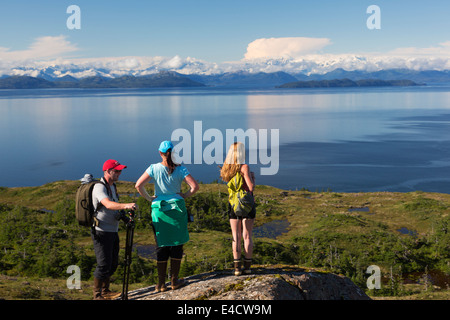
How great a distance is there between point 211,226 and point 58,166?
60.3 metres

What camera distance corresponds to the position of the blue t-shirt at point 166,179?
8094 mm

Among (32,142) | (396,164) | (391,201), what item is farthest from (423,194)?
(32,142)

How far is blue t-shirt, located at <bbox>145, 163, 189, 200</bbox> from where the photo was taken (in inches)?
319

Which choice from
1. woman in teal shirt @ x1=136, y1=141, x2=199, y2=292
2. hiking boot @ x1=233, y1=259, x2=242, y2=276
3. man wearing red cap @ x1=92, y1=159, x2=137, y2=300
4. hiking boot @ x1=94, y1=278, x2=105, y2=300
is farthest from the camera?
hiking boot @ x1=233, y1=259, x2=242, y2=276

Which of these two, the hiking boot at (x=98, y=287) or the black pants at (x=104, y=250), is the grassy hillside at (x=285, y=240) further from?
the black pants at (x=104, y=250)

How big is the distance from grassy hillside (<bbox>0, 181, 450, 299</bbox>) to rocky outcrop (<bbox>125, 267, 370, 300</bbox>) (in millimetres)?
6164

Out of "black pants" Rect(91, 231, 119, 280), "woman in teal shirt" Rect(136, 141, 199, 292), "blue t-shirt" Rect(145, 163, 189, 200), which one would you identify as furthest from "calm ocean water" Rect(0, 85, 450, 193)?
"black pants" Rect(91, 231, 119, 280)

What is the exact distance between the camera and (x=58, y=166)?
89500 millimetres
